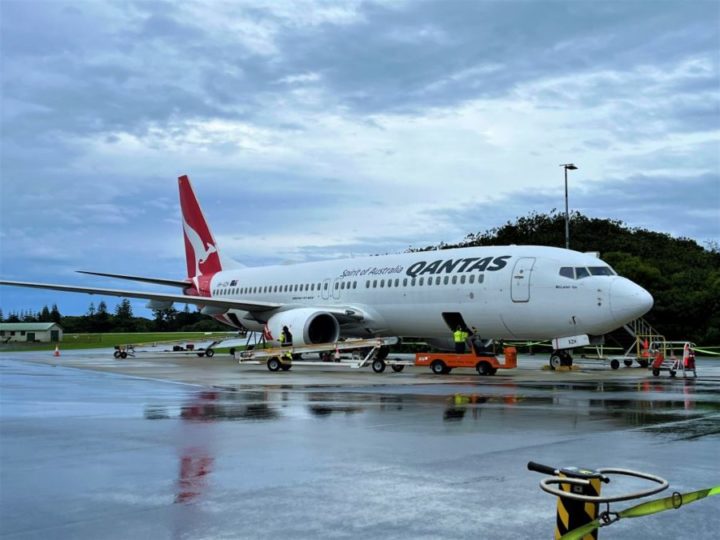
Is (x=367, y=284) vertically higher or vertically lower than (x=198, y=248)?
lower

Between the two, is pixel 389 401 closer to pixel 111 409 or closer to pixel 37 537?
pixel 111 409

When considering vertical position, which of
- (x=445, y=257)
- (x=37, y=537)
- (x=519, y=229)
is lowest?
(x=37, y=537)

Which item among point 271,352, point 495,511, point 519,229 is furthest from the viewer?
point 519,229

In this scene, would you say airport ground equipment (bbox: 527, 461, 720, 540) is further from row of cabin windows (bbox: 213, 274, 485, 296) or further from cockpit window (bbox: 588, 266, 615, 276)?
row of cabin windows (bbox: 213, 274, 485, 296)

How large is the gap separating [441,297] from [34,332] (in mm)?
70185

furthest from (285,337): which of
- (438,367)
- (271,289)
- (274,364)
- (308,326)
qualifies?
(271,289)

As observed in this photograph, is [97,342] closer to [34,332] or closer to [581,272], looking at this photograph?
[34,332]

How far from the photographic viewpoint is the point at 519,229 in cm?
6850

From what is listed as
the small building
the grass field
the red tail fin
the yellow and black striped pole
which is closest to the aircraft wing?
the red tail fin

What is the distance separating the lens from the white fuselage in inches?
911

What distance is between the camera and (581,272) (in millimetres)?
23547

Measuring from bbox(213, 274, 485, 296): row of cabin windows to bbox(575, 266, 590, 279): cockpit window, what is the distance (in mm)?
2927

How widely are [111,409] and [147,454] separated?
4.83 meters

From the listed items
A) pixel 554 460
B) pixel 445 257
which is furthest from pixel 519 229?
pixel 554 460
